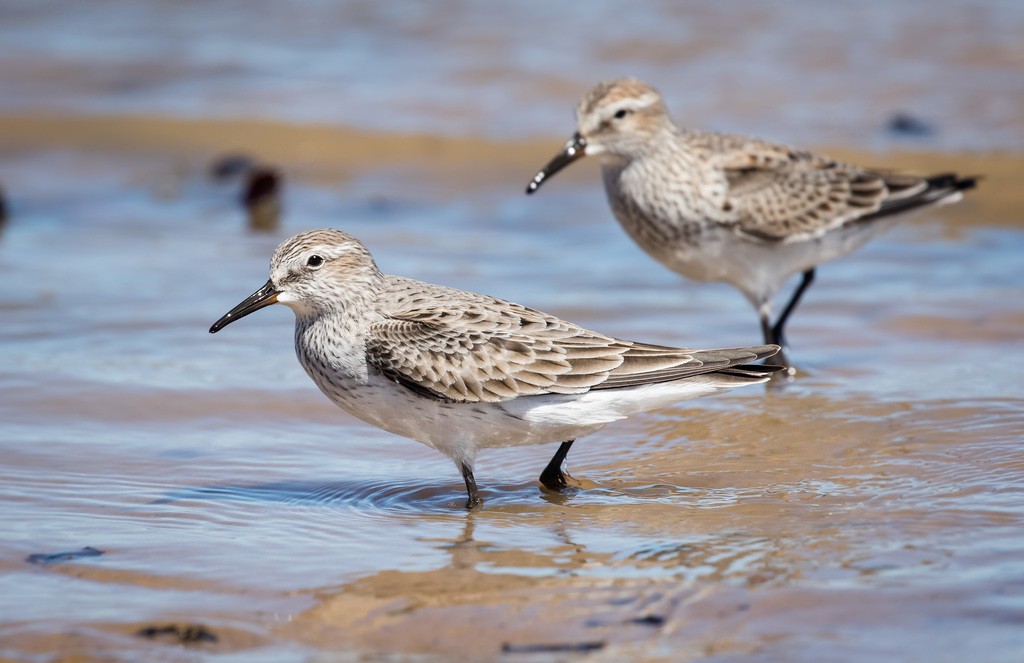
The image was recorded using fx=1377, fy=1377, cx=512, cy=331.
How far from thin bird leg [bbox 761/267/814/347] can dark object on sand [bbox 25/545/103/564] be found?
5.33m

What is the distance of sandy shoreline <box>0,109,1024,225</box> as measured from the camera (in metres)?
15.1

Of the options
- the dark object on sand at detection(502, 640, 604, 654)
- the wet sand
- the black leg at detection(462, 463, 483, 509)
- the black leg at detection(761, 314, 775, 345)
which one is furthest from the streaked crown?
the dark object on sand at detection(502, 640, 604, 654)

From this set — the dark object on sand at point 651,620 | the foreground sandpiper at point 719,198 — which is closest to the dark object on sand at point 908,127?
the foreground sandpiper at point 719,198

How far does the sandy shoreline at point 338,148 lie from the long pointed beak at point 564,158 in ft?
16.1

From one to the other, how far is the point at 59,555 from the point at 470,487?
6.62 ft

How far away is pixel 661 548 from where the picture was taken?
616 centimetres

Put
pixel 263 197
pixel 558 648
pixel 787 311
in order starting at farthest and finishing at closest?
1. pixel 263 197
2. pixel 787 311
3. pixel 558 648

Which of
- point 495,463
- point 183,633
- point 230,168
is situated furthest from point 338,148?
point 183,633

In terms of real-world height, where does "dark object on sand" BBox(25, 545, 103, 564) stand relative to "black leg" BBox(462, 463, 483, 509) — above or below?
below

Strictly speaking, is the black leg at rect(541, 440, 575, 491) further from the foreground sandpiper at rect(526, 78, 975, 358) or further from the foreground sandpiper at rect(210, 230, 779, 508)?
the foreground sandpiper at rect(526, 78, 975, 358)

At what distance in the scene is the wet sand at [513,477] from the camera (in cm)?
537

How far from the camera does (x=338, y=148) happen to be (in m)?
16.5

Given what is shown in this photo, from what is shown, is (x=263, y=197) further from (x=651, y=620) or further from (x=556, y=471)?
(x=651, y=620)

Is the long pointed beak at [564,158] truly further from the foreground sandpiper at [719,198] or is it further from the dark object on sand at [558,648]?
the dark object on sand at [558,648]
